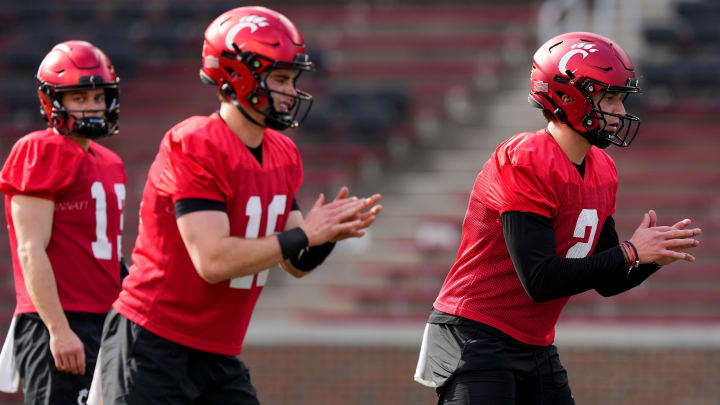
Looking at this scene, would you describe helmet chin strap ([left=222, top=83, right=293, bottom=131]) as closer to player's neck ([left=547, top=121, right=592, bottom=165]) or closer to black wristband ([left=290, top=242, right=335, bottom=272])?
black wristband ([left=290, top=242, right=335, bottom=272])

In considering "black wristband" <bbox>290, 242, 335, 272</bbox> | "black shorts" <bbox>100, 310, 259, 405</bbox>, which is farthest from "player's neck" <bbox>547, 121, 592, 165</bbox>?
"black shorts" <bbox>100, 310, 259, 405</bbox>

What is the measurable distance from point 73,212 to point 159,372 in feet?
3.50

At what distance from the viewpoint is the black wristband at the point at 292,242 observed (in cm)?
354

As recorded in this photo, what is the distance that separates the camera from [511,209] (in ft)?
12.0

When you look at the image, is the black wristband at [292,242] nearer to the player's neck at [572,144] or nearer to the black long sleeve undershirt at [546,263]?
the black long sleeve undershirt at [546,263]

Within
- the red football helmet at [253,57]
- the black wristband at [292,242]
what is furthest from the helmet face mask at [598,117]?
the black wristband at [292,242]

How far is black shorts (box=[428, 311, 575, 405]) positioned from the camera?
3.80 meters

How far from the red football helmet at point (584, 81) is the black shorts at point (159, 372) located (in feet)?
4.89

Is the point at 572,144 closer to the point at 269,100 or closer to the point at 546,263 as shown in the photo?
the point at 546,263

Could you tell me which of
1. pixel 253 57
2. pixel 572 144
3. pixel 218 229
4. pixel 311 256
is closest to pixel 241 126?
pixel 253 57

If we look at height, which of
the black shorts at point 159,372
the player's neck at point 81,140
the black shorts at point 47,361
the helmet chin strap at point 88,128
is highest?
the helmet chin strap at point 88,128

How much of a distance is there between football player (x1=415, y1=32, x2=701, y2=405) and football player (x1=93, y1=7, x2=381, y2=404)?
47cm

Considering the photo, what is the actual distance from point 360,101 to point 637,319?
14.1 feet

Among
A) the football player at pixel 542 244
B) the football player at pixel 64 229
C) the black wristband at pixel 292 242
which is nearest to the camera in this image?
the black wristband at pixel 292 242
